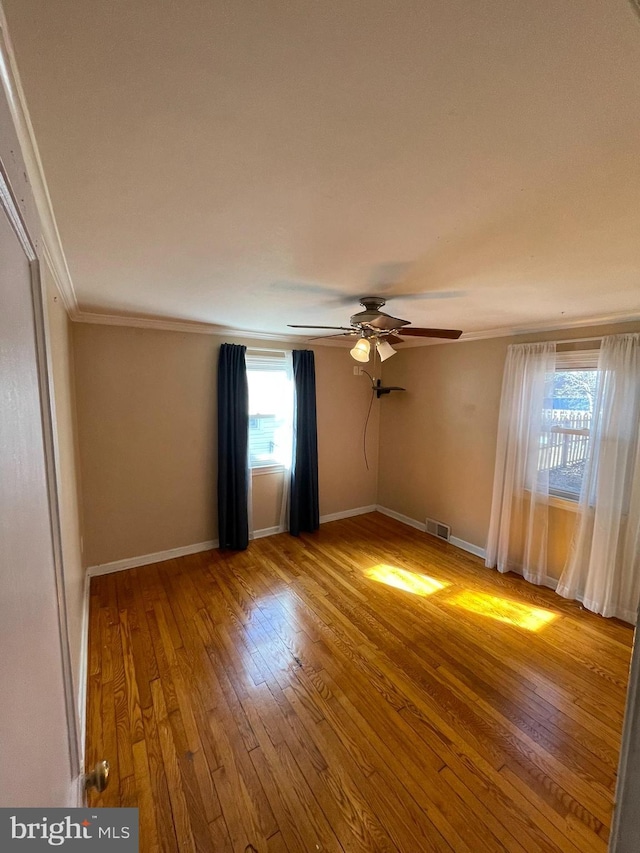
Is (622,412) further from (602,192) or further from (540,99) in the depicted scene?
(540,99)

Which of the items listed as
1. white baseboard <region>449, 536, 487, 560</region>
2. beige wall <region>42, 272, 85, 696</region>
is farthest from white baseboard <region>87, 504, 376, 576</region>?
white baseboard <region>449, 536, 487, 560</region>

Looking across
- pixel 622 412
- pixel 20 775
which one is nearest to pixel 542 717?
pixel 622 412

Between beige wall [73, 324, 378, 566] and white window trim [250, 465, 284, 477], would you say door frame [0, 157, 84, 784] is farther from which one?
white window trim [250, 465, 284, 477]

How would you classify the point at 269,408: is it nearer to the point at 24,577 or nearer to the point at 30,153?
the point at 30,153

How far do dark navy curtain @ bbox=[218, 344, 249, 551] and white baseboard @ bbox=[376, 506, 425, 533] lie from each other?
2.01 m

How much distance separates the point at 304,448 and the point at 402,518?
1.66 meters

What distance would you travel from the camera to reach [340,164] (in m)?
0.90

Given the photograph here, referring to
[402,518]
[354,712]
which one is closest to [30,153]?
[354,712]

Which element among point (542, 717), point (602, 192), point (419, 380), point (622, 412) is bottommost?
point (542, 717)

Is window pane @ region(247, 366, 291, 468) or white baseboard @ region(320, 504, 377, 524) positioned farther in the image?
white baseboard @ region(320, 504, 377, 524)

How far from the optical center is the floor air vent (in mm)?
3832

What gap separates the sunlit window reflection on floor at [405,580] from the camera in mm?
2930

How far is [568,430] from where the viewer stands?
283 cm

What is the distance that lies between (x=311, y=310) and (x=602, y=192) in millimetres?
1785
